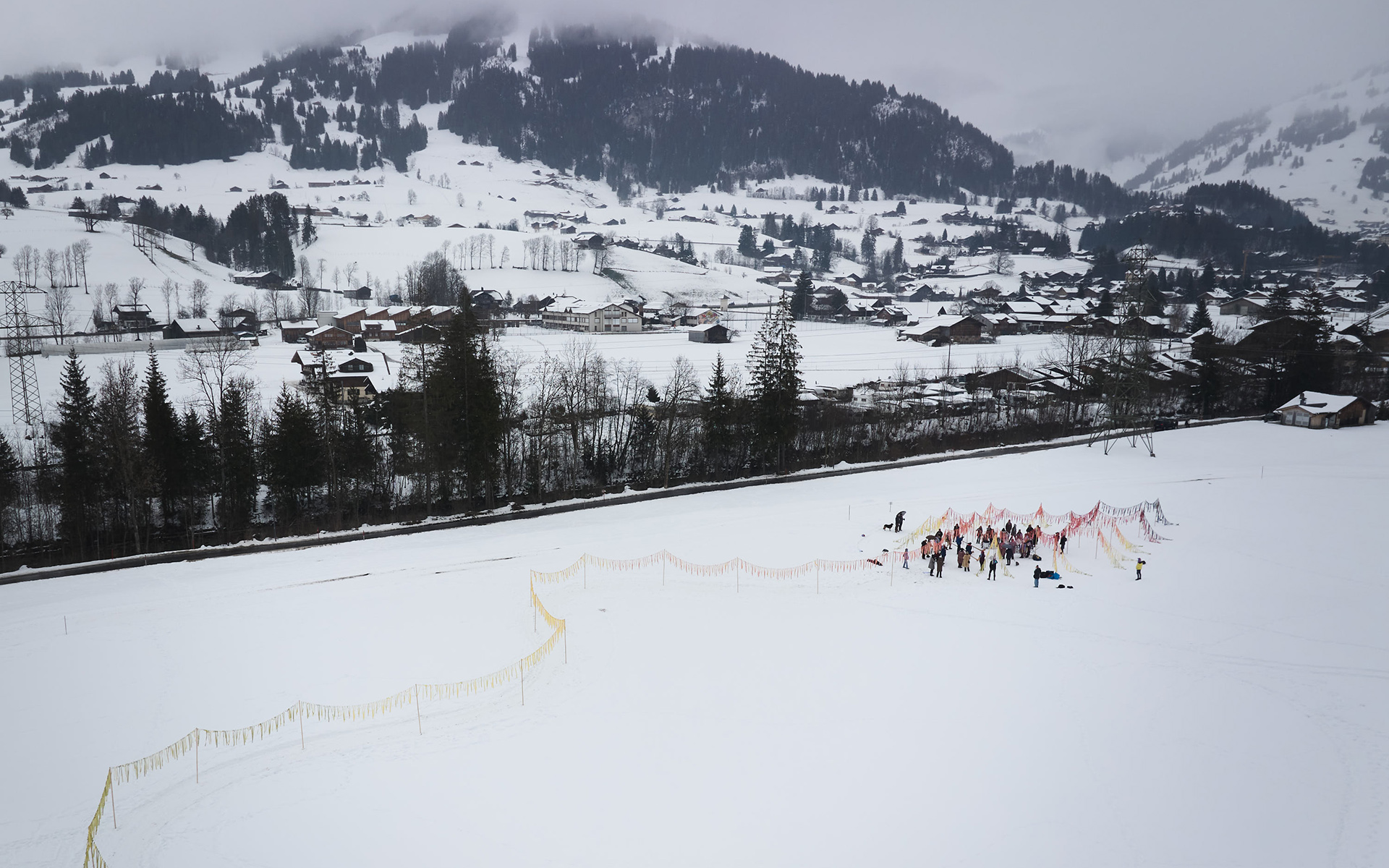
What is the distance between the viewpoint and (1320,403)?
→ 40188mm

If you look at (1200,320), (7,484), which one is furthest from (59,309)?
(1200,320)

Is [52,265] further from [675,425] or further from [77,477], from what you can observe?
[675,425]

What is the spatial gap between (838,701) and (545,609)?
7.86 metres

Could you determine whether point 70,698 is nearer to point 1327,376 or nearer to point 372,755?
point 372,755

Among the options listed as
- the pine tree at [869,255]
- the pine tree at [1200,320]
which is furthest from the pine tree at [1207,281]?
the pine tree at [869,255]

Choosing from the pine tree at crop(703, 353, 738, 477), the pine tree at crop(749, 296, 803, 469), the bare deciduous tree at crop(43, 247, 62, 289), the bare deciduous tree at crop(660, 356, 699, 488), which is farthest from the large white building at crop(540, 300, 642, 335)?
the bare deciduous tree at crop(43, 247, 62, 289)

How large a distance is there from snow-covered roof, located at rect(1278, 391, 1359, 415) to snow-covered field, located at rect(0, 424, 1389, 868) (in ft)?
68.6

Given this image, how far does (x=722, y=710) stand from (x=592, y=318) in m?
60.6

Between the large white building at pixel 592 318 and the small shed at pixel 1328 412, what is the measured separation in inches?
2063

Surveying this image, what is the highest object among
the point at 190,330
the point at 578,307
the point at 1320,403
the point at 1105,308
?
the point at 1105,308

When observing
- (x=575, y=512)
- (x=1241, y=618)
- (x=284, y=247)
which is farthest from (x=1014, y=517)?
(x=284, y=247)

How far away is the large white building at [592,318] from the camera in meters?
70.9

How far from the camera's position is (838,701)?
546 inches

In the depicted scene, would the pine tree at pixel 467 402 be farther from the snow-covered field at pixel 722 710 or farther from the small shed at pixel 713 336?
the small shed at pixel 713 336
